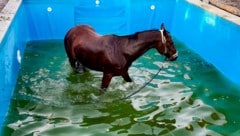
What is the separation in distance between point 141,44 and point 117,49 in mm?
384

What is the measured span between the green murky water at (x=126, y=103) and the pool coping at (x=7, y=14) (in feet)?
3.41

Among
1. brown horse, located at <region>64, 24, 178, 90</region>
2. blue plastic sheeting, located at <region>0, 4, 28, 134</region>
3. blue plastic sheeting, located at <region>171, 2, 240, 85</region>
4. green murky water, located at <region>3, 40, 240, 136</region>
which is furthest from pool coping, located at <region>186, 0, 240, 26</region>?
blue plastic sheeting, located at <region>0, 4, 28, 134</region>

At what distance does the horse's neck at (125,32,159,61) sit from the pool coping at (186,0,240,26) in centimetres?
212

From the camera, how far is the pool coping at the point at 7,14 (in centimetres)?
599

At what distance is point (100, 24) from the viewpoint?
32.7 ft

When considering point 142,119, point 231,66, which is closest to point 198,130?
point 142,119

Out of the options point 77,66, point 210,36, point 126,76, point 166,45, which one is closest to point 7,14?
point 77,66

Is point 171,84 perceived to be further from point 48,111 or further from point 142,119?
point 48,111

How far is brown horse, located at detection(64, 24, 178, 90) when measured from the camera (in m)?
5.80

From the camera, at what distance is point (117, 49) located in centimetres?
595

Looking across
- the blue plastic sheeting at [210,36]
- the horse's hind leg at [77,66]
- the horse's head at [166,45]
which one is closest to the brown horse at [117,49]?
the horse's head at [166,45]

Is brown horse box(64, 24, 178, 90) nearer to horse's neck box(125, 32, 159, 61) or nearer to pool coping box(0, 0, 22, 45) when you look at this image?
horse's neck box(125, 32, 159, 61)

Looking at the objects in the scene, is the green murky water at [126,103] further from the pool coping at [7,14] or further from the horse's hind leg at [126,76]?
the pool coping at [7,14]

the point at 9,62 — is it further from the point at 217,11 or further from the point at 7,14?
the point at 217,11
